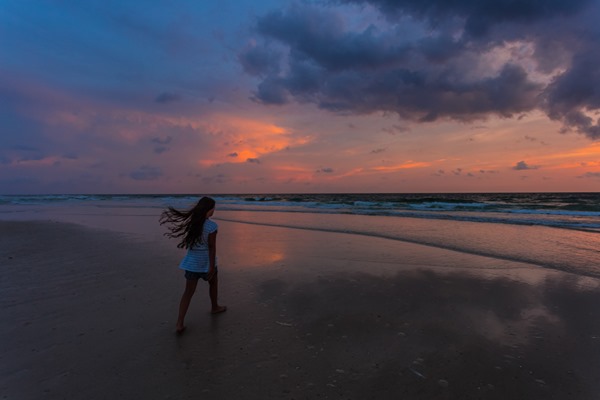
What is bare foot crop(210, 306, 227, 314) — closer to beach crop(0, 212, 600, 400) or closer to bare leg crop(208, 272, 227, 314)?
bare leg crop(208, 272, 227, 314)

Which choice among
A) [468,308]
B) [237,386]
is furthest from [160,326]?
[468,308]

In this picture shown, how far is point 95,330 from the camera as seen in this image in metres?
4.25

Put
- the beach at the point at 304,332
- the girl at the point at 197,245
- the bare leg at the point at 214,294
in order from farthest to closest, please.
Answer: the bare leg at the point at 214,294, the girl at the point at 197,245, the beach at the point at 304,332

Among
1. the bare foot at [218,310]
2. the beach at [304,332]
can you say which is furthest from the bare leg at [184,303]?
the bare foot at [218,310]

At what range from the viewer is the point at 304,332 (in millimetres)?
4234

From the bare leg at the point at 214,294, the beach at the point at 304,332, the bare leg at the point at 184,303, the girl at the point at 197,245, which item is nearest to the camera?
the beach at the point at 304,332

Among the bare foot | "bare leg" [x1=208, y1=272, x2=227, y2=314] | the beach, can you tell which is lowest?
the beach

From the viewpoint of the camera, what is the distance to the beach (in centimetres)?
312

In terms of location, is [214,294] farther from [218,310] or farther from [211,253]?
[211,253]

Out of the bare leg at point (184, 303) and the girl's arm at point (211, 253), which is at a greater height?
the girl's arm at point (211, 253)

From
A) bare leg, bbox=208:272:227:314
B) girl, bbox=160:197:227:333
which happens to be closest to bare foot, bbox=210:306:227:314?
bare leg, bbox=208:272:227:314

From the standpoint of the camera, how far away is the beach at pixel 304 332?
3123mm

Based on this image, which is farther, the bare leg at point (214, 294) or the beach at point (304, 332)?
the bare leg at point (214, 294)

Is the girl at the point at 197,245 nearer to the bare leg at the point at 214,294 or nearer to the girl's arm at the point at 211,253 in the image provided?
the girl's arm at the point at 211,253
